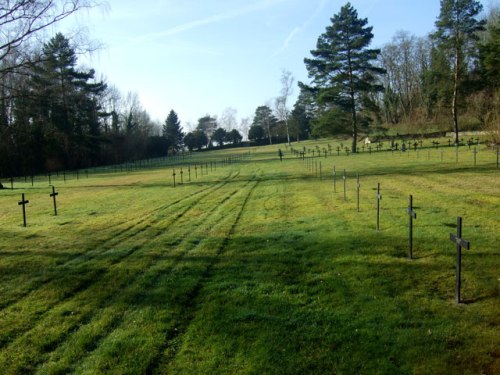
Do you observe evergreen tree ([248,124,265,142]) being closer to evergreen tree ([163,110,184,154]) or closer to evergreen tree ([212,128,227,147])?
evergreen tree ([212,128,227,147])

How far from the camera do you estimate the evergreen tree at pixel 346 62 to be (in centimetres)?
4512

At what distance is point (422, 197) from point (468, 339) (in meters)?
10.5

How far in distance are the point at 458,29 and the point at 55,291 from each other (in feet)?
149

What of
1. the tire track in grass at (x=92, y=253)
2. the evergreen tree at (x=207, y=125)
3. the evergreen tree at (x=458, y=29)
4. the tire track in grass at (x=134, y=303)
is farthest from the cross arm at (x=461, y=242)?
the evergreen tree at (x=207, y=125)

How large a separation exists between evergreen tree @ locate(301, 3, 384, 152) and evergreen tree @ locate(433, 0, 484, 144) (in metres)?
6.83

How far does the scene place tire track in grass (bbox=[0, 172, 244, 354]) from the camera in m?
5.75

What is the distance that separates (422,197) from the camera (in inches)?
575

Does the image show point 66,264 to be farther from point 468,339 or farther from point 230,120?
point 230,120

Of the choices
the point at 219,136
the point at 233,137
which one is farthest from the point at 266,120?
the point at 219,136

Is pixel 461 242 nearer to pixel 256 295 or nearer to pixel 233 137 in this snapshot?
pixel 256 295

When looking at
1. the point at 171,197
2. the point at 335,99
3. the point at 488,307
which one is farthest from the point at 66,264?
the point at 335,99

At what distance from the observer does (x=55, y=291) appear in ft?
23.0

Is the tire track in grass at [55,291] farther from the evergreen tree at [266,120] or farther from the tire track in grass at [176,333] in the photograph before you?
the evergreen tree at [266,120]

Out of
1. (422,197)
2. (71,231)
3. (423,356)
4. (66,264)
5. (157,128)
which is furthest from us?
(157,128)
